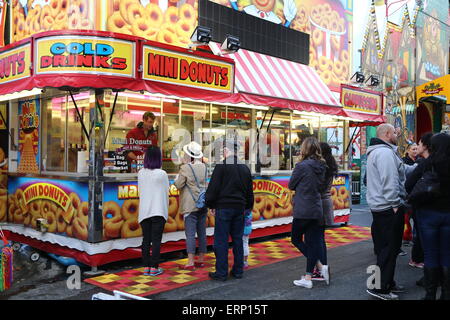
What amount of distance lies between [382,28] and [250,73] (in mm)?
10067

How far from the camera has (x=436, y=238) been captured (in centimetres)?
488

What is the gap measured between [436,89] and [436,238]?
14.2m

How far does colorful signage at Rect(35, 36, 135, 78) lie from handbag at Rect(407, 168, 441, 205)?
4.02 m

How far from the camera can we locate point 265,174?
942 centimetres

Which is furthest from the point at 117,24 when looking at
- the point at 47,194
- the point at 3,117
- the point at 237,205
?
the point at 237,205

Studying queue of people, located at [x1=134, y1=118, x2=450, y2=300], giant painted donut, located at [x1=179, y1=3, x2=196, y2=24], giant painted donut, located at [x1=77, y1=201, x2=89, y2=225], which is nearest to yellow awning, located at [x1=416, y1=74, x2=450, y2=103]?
queue of people, located at [x1=134, y1=118, x2=450, y2=300]

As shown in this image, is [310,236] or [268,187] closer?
[310,236]

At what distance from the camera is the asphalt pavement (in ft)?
17.9

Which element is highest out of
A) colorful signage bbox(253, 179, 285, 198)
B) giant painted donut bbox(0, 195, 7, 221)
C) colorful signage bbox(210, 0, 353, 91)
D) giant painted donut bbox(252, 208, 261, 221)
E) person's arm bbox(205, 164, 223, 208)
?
colorful signage bbox(210, 0, 353, 91)

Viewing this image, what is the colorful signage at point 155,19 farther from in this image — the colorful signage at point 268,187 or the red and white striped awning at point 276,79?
the colorful signage at point 268,187

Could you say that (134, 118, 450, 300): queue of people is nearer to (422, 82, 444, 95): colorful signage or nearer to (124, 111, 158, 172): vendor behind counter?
(124, 111, 158, 172): vendor behind counter

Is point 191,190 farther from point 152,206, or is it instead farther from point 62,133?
point 62,133

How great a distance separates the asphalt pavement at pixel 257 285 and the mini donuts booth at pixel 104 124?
0.50 m
